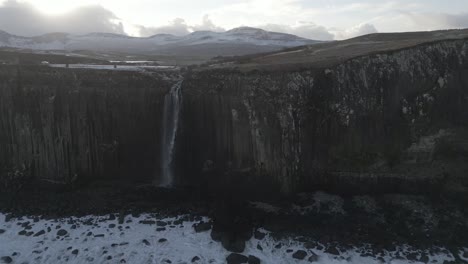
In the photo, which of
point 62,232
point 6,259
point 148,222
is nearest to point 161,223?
point 148,222

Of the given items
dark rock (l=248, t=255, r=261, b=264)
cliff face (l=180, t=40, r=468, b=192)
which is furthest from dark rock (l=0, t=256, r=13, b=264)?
cliff face (l=180, t=40, r=468, b=192)

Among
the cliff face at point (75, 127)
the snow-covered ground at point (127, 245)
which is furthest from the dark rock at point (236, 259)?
the cliff face at point (75, 127)

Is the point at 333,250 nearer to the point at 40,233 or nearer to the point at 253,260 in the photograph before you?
the point at 253,260

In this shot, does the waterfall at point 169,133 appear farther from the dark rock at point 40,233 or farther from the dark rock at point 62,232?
the dark rock at point 40,233

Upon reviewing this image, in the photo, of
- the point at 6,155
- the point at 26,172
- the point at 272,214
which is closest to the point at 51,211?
the point at 26,172

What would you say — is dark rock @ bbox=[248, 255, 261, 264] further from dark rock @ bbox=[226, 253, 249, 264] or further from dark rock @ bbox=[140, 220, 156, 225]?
dark rock @ bbox=[140, 220, 156, 225]

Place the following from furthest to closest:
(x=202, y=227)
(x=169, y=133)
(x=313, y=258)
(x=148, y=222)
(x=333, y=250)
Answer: (x=169, y=133), (x=148, y=222), (x=202, y=227), (x=333, y=250), (x=313, y=258)
